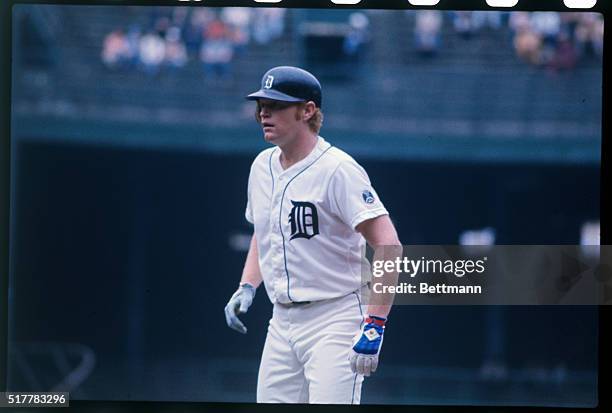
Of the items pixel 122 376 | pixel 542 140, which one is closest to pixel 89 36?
pixel 122 376

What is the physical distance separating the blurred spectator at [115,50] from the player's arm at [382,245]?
4.07 ft

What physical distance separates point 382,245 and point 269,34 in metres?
1.02

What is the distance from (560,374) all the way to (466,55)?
1.41m

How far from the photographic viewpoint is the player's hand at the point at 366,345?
5.39 metres

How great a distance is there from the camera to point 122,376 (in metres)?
Answer: 5.66

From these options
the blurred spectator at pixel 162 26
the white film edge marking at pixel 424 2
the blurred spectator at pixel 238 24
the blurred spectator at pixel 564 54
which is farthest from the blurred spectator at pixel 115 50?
the blurred spectator at pixel 564 54

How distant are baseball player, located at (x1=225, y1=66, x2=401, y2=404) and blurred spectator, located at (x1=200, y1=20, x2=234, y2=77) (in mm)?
281

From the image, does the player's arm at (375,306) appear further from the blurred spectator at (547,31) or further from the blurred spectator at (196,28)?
the blurred spectator at (196,28)

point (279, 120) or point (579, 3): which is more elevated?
point (579, 3)

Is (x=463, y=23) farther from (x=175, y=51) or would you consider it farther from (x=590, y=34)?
(x=175, y=51)

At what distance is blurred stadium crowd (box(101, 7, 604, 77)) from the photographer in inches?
220

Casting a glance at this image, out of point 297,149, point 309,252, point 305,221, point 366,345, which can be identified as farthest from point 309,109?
point 366,345

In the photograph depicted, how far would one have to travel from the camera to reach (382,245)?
215 inches

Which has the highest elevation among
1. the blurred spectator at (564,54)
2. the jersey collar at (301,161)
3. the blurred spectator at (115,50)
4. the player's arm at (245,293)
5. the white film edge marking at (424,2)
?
the white film edge marking at (424,2)
